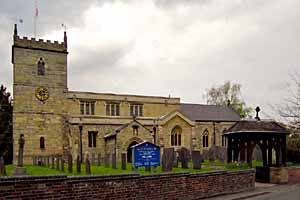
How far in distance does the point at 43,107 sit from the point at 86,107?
4884mm

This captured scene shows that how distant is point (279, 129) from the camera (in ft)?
76.1

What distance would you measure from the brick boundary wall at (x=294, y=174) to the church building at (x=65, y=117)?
17260 millimetres

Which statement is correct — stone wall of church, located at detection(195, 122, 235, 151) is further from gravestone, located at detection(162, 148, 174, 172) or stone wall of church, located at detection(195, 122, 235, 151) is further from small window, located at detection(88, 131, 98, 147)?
gravestone, located at detection(162, 148, 174, 172)

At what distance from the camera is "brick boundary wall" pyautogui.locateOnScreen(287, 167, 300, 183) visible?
2377cm

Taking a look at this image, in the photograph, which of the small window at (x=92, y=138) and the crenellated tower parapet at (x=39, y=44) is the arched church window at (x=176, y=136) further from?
the crenellated tower parapet at (x=39, y=44)

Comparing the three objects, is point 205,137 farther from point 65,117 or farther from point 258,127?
point 258,127

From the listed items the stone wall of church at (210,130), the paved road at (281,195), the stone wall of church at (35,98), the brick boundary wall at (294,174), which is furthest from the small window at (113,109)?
the paved road at (281,195)

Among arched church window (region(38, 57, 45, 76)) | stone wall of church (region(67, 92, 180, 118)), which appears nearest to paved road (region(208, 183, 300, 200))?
stone wall of church (region(67, 92, 180, 118))

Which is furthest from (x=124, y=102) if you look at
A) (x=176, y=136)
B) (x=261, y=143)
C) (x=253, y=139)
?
(x=253, y=139)

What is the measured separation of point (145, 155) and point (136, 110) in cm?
3163

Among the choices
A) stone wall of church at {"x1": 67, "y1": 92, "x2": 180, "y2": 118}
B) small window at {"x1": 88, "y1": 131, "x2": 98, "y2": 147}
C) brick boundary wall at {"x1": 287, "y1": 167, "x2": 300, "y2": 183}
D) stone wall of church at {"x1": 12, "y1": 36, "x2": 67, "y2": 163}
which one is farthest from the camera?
stone wall of church at {"x1": 67, "y1": 92, "x2": 180, "y2": 118}

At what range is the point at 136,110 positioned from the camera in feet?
157

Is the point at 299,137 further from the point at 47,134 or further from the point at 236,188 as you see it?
the point at 47,134

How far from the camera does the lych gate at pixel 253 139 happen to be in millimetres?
22594
